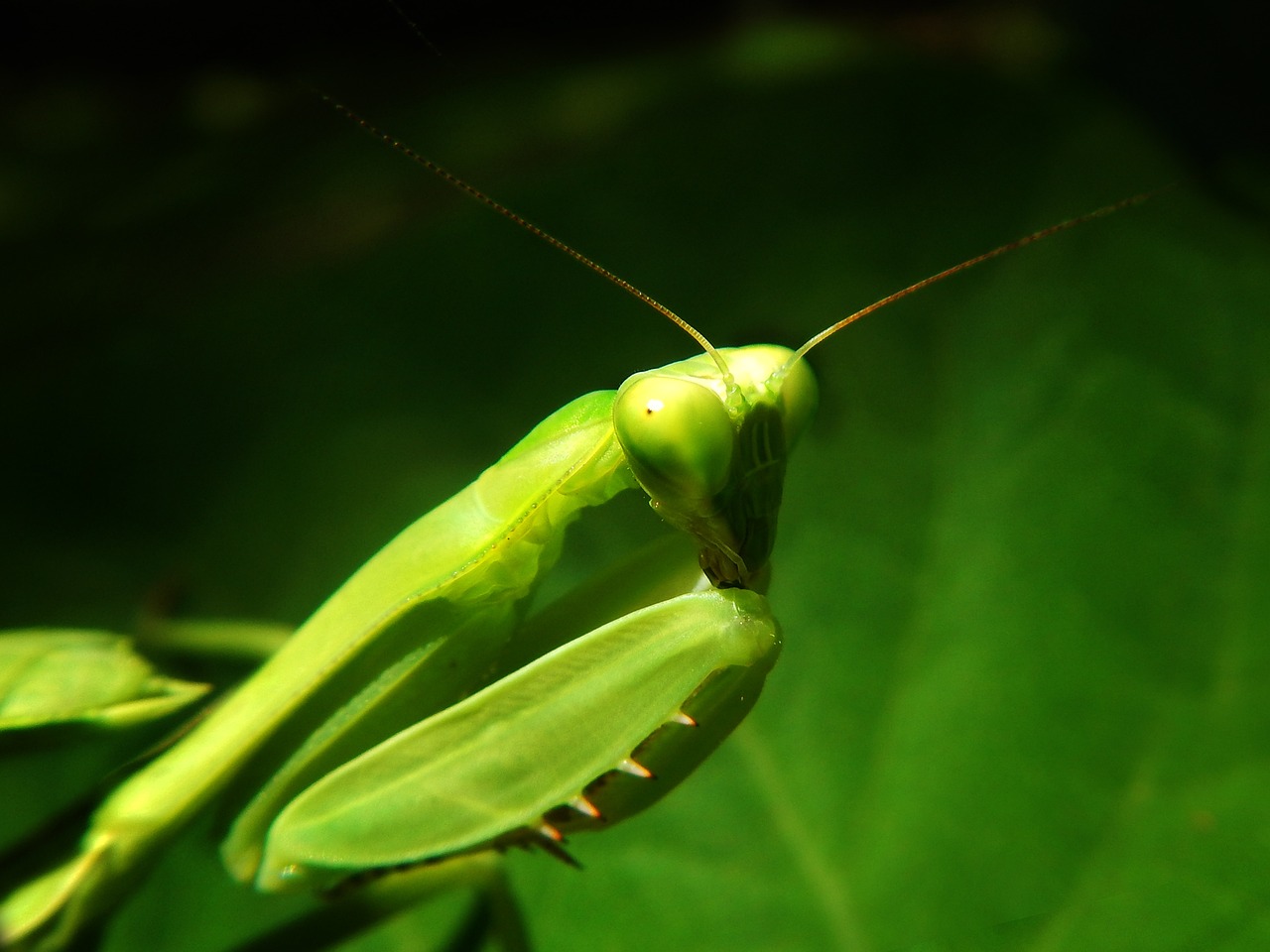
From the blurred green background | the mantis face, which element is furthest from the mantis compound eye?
the blurred green background

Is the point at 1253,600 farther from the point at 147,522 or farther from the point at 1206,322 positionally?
the point at 147,522

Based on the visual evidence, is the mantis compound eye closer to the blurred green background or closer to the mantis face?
the mantis face

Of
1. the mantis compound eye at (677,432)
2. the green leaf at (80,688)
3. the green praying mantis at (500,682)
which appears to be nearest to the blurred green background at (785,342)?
the green leaf at (80,688)

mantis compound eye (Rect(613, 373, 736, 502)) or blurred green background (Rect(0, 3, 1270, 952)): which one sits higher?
mantis compound eye (Rect(613, 373, 736, 502))

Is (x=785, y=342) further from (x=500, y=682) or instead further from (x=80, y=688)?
(x=80, y=688)

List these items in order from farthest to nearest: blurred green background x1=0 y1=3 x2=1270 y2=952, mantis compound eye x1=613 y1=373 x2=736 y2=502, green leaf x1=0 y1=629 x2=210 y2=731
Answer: blurred green background x1=0 y1=3 x2=1270 y2=952
green leaf x1=0 y1=629 x2=210 y2=731
mantis compound eye x1=613 y1=373 x2=736 y2=502

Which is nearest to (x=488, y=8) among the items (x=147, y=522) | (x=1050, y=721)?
(x=147, y=522)
